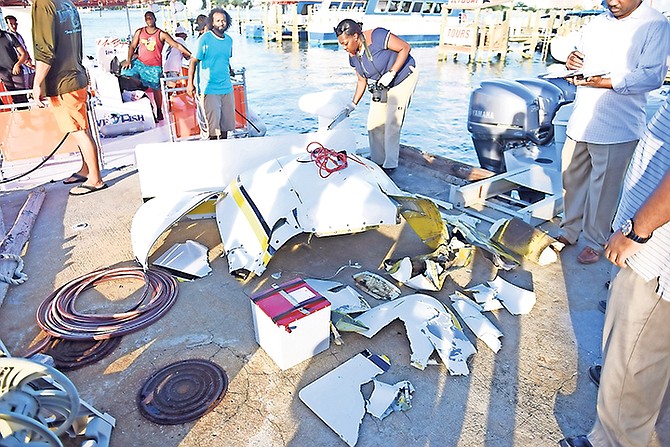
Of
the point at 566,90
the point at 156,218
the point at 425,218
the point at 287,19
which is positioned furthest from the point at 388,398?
the point at 287,19

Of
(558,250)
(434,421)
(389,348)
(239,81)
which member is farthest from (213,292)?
(239,81)

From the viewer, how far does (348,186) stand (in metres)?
3.74

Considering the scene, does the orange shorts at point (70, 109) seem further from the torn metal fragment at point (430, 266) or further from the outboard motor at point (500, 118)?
the outboard motor at point (500, 118)

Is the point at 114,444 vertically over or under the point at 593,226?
under

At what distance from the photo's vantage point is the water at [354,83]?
12180 millimetres

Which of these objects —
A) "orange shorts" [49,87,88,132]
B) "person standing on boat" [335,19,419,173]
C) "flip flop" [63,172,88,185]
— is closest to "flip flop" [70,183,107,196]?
"flip flop" [63,172,88,185]

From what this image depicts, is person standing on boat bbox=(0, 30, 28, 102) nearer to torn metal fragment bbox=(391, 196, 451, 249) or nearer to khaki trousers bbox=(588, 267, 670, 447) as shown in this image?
torn metal fragment bbox=(391, 196, 451, 249)

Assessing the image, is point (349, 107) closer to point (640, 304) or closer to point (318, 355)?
point (318, 355)

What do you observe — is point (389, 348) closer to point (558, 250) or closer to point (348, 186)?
point (348, 186)

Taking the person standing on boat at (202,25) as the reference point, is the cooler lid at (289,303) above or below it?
below

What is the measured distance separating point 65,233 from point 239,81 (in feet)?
13.0

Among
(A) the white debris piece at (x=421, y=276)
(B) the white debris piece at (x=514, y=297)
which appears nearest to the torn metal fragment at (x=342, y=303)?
(A) the white debris piece at (x=421, y=276)

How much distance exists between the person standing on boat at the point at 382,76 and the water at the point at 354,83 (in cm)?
64

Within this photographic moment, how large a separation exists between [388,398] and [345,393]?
0.76 ft
